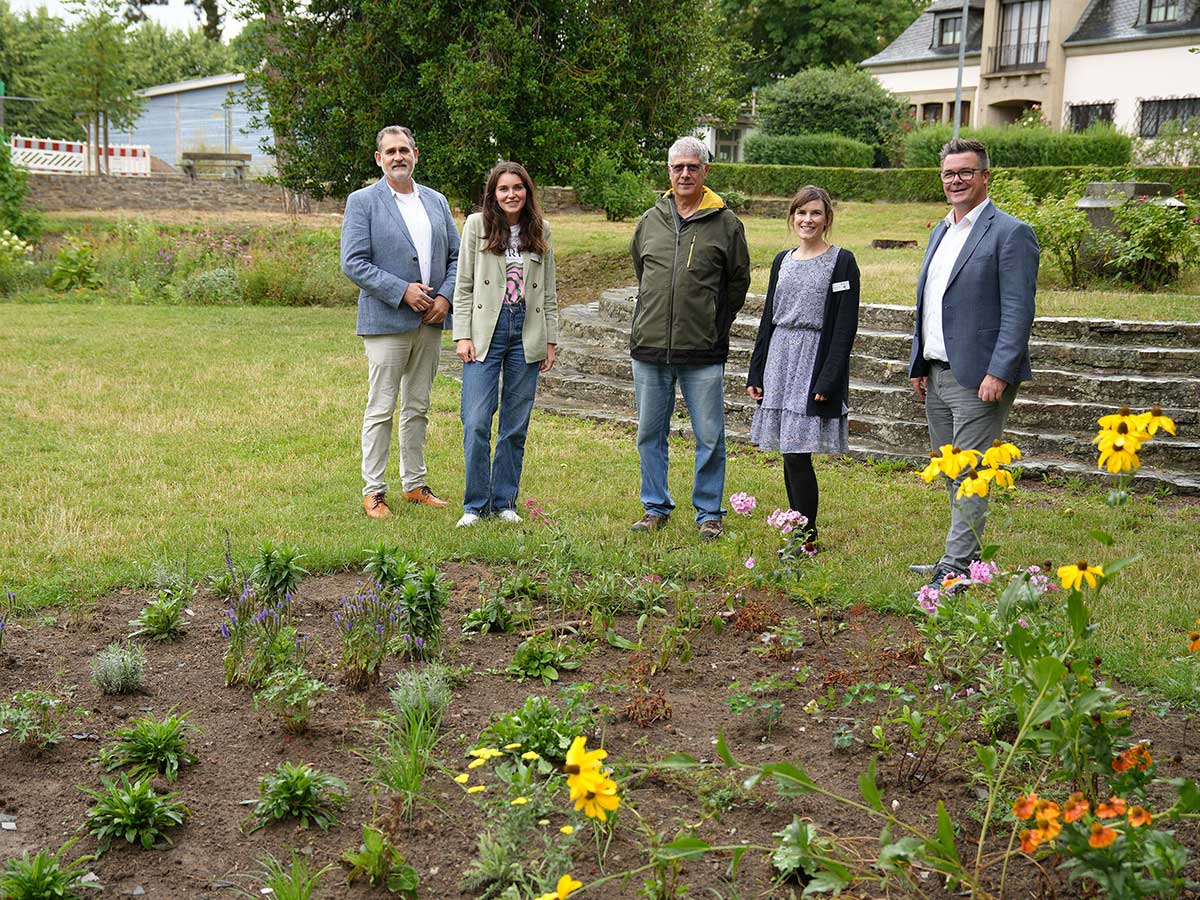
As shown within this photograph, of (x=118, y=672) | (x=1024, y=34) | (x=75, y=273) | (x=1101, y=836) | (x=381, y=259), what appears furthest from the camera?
(x=1024, y=34)

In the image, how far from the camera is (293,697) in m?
3.95

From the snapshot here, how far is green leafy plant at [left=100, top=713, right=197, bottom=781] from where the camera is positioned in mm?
3729

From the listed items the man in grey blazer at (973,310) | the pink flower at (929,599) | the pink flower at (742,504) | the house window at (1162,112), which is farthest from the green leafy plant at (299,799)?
the house window at (1162,112)

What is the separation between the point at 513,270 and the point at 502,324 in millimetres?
310

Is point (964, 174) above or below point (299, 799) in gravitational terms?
above

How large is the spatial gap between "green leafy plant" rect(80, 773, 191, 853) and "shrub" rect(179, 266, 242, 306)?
14.9 metres

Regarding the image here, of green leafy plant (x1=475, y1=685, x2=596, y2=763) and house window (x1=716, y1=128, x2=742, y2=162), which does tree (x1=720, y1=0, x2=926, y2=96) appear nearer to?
house window (x1=716, y1=128, x2=742, y2=162)

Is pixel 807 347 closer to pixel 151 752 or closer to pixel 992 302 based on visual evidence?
pixel 992 302

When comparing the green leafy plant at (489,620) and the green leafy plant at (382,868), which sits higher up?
the green leafy plant at (489,620)

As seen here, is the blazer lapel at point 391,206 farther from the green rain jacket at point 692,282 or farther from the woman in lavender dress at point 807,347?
the woman in lavender dress at point 807,347

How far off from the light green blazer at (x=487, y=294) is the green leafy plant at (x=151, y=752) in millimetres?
3252

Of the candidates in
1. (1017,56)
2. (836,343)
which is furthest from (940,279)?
(1017,56)

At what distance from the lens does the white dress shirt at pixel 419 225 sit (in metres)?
6.79

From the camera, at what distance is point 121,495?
7.06 meters
